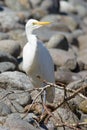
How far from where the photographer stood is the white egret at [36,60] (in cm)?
927

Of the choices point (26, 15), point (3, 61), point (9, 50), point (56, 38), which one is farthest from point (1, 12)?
point (3, 61)

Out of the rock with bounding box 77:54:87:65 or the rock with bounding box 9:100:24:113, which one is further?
the rock with bounding box 77:54:87:65

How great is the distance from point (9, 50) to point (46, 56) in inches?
201

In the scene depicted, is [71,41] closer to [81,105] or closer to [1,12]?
[1,12]

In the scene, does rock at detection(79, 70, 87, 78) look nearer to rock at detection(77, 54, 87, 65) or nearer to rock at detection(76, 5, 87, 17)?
rock at detection(77, 54, 87, 65)

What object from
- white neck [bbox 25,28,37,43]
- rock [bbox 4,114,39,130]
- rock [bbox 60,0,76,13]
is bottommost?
rock [bbox 60,0,76,13]

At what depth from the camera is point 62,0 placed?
33.6 metres

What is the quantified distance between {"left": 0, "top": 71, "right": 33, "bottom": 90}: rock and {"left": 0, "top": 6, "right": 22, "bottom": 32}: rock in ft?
32.6

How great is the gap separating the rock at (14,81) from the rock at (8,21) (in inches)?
391

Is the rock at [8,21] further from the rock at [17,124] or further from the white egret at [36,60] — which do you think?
the rock at [17,124]

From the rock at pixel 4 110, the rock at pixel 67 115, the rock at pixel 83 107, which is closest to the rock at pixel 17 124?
the rock at pixel 4 110

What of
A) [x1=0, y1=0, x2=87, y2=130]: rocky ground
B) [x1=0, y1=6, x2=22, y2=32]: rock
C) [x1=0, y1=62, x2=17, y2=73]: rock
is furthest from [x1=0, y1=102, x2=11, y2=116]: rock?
[x1=0, y1=6, x2=22, y2=32]: rock

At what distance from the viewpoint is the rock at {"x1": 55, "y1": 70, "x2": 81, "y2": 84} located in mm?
13213

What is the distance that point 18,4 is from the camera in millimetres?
27297
